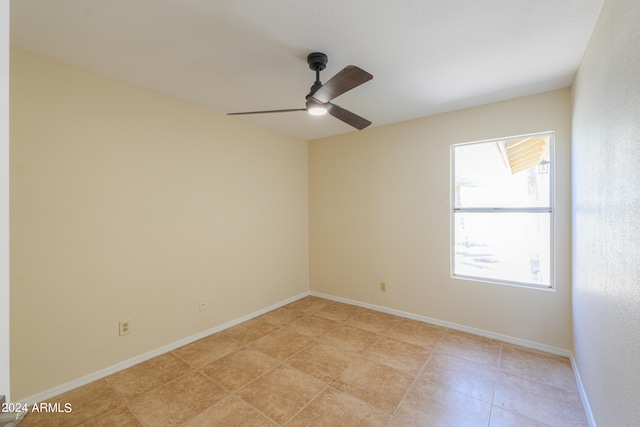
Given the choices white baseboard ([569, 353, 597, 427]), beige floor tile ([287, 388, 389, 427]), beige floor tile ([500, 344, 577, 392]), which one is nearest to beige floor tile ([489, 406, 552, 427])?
white baseboard ([569, 353, 597, 427])

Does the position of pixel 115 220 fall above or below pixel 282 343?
above

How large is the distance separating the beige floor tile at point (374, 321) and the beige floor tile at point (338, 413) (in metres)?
1.21

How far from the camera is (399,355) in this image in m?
2.60

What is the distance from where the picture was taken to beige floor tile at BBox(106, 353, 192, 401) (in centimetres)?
211

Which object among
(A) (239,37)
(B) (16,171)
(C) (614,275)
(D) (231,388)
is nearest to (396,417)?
(D) (231,388)

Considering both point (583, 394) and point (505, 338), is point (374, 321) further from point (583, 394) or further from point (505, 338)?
point (583, 394)

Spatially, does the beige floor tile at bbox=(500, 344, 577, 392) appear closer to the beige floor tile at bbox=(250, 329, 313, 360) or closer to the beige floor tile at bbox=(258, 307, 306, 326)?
the beige floor tile at bbox=(250, 329, 313, 360)

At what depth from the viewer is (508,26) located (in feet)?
5.59

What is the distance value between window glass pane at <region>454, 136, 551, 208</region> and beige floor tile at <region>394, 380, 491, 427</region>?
6.55ft

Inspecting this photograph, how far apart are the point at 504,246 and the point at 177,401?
135 inches

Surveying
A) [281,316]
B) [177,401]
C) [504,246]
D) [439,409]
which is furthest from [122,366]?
[504,246]

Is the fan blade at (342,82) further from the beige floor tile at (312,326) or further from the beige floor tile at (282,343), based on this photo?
the beige floor tile at (312,326)

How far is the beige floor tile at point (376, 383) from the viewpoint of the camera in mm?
1994
